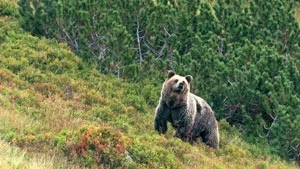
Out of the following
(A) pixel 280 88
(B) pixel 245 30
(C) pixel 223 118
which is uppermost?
(B) pixel 245 30

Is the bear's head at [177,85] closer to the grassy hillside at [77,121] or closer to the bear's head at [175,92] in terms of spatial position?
the bear's head at [175,92]

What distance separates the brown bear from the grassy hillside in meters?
0.41

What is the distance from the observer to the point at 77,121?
14258mm

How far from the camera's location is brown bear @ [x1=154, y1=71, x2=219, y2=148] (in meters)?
14.6

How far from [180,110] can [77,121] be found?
2.49m

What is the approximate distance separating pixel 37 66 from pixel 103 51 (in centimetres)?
302


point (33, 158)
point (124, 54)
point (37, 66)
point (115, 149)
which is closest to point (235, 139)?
point (124, 54)

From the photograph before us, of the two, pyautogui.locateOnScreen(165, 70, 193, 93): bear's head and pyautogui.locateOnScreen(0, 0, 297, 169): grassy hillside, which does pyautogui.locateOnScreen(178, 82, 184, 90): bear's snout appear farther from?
pyautogui.locateOnScreen(0, 0, 297, 169): grassy hillside

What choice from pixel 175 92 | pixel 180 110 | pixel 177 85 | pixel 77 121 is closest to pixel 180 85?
pixel 177 85

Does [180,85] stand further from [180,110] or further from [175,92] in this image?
[180,110]

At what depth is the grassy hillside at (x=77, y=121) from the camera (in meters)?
10.6

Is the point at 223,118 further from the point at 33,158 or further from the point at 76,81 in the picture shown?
the point at 33,158

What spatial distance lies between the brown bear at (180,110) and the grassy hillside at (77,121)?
408mm

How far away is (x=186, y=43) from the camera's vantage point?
22734 millimetres
